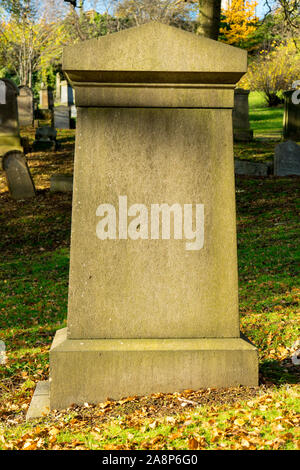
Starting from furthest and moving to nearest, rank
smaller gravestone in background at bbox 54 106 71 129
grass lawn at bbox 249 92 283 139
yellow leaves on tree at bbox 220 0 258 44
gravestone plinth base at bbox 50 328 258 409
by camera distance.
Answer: yellow leaves on tree at bbox 220 0 258 44 → smaller gravestone in background at bbox 54 106 71 129 → grass lawn at bbox 249 92 283 139 → gravestone plinth base at bbox 50 328 258 409

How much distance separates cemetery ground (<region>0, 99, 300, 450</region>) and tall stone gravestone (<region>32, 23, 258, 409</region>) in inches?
6.8

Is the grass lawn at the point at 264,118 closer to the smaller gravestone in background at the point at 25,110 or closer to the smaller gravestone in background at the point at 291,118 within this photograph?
the smaller gravestone in background at the point at 291,118

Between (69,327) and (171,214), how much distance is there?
1.02 m

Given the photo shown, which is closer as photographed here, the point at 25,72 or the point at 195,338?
the point at 195,338

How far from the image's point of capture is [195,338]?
12.1 feet

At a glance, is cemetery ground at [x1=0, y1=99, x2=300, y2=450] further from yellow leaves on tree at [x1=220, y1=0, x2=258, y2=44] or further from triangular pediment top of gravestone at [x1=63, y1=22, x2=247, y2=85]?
yellow leaves on tree at [x1=220, y1=0, x2=258, y2=44]

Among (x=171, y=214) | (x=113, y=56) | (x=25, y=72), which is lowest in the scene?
(x=171, y=214)

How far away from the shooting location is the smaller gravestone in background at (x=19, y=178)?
41.1ft

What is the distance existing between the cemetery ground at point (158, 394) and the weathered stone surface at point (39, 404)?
0.12 meters

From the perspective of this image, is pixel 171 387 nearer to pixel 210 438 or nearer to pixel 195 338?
pixel 195 338

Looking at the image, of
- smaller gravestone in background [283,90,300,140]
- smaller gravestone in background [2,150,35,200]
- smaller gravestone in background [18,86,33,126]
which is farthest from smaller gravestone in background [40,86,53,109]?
smaller gravestone in background [2,150,35,200]

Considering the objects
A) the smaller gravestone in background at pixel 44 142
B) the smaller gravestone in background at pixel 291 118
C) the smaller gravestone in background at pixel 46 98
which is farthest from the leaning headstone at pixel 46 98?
the smaller gravestone in background at pixel 291 118

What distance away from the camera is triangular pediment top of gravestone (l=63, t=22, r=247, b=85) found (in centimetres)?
345

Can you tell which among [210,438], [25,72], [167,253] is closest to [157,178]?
[167,253]
